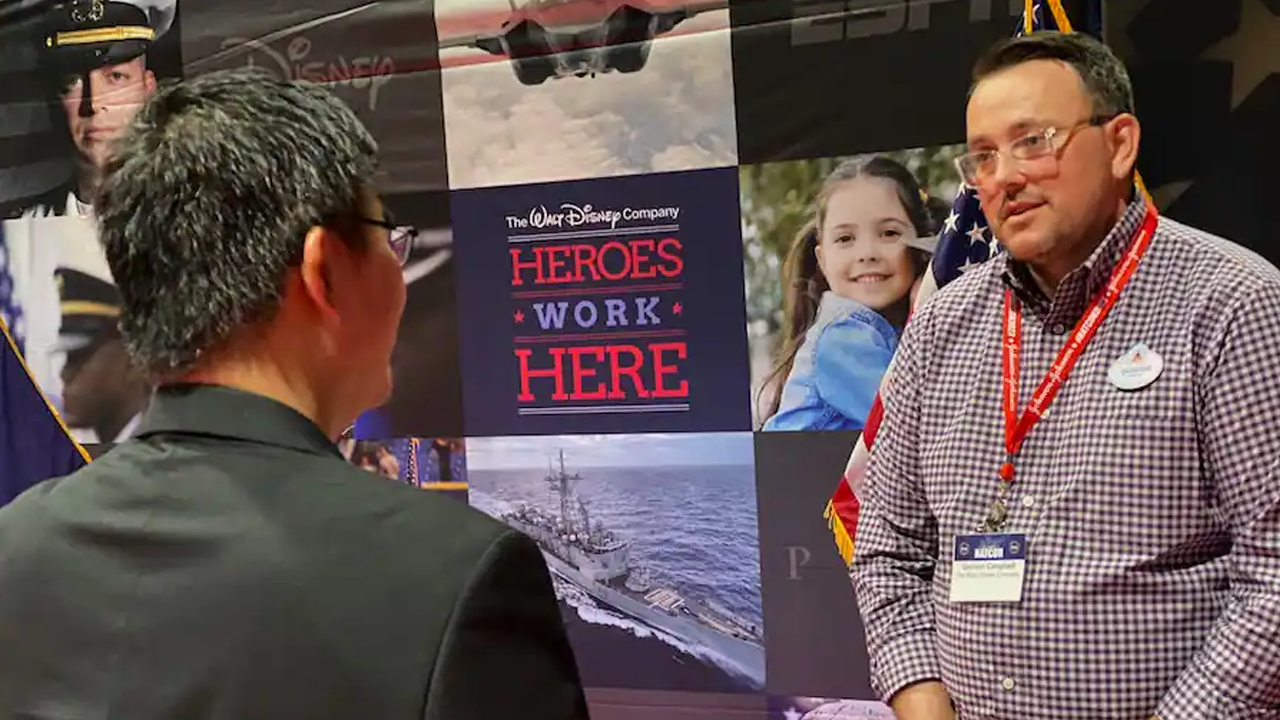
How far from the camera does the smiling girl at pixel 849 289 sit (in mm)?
2650

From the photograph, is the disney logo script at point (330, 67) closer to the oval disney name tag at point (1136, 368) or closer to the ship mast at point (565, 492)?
the ship mast at point (565, 492)

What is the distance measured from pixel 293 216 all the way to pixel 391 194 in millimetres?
2202

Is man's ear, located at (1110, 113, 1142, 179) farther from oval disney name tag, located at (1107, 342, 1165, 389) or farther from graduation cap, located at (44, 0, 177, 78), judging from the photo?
graduation cap, located at (44, 0, 177, 78)

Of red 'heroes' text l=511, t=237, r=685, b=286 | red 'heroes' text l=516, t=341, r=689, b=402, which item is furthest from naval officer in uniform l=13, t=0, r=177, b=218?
red 'heroes' text l=516, t=341, r=689, b=402

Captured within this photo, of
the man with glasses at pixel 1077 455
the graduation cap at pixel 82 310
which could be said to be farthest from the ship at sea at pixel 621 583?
the graduation cap at pixel 82 310

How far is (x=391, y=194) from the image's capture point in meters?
3.07

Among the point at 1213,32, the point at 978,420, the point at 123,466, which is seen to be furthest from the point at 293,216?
the point at 1213,32

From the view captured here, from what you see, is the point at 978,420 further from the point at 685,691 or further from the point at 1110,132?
the point at 685,691

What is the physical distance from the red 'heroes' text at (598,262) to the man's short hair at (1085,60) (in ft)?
3.49

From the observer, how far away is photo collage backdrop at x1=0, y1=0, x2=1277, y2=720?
8.63ft

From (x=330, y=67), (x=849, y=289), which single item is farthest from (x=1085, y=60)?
(x=330, y=67)

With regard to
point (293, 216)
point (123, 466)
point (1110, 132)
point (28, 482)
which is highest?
point (1110, 132)

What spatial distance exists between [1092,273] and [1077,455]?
0.85ft

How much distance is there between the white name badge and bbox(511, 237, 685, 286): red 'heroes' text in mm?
1163
